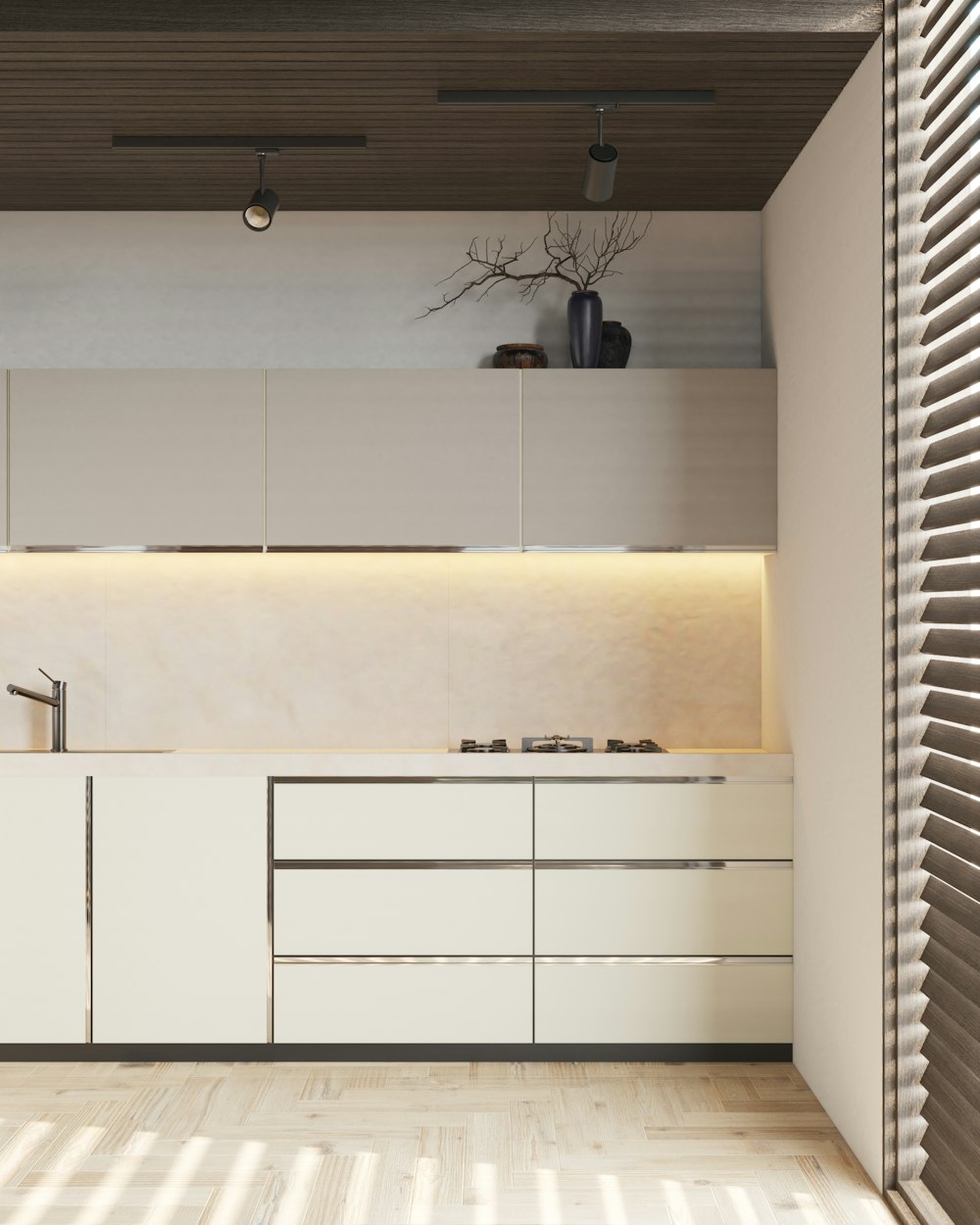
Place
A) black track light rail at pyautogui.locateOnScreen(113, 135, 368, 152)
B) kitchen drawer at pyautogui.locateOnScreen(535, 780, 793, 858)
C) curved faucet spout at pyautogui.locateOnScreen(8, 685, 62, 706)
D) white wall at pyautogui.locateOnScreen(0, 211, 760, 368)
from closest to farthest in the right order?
black track light rail at pyautogui.locateOnScreen(113, 135, 368, 152)
kitchen drawer at pyautogui.locateOnScreen(535, 780, 793, 858)
curved faucet spout at pyautogui.locateOnScreen(8, 685, 62, 706)
white wall at pyautogui.locateOnScreen(0, 211, 760, 368)

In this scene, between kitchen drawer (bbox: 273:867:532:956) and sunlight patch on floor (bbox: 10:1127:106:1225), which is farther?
kitchen drawer (bbox: 273:867:532:956)

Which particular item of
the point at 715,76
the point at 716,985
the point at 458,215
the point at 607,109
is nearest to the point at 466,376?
the point at 458,215

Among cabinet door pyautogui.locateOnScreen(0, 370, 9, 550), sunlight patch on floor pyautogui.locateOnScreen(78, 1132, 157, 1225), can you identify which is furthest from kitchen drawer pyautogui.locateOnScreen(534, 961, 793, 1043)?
cabinet door pyautogui.locateOnScreen(0, 370, 9, 550)

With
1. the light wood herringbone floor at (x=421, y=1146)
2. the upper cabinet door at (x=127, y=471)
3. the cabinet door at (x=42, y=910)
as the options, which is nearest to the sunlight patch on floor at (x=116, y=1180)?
the light wood herringbone floor at (x=421, y=1146)

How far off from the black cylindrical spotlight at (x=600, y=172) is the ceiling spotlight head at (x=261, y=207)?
0.94 metres

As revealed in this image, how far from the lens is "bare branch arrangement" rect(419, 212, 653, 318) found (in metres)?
3.63

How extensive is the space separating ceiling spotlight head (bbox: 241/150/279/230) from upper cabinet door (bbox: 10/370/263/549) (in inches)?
18.5

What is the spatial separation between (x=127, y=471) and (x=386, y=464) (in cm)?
83

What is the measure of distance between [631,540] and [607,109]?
4.13 ft

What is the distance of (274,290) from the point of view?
143 inches

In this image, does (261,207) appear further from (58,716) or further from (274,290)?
(58,716)

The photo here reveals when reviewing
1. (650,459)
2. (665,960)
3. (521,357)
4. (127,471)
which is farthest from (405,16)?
(665,960)

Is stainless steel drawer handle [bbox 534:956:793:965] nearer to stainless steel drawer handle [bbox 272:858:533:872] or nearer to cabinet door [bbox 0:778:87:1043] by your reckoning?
stainless steel drawer handle [bbox 272:858:533:872]

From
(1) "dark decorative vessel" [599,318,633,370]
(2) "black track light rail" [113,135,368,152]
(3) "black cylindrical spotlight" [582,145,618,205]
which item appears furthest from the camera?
(1) "dark decorative vessel" [599,318,633,370]
